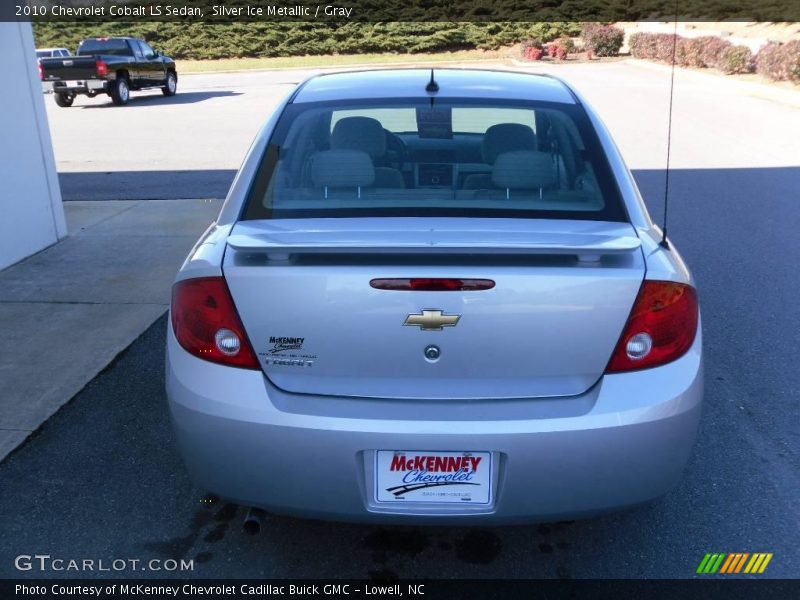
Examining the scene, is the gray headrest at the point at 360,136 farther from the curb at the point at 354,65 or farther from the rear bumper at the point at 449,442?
the curb at the point at 354,65

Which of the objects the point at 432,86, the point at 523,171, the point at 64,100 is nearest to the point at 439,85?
the point at 432,86

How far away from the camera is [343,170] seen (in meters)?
2.96

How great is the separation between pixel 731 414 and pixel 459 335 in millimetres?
2190

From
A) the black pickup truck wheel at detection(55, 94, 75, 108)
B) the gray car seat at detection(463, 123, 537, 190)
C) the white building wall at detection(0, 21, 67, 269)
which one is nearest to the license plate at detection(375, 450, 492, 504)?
the gray car seat at detection(463, 123, 537, 190)

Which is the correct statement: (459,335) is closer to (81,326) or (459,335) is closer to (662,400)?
(662,400)

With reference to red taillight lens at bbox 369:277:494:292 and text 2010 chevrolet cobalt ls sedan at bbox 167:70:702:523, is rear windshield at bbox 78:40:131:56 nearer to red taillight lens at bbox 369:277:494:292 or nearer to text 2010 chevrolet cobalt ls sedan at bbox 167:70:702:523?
text 2010 chevrolet cobalt ls sedan at bbox 167:70:702:523

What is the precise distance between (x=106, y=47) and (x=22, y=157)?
61.2 feet

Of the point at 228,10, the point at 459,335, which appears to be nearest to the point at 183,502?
the point at 459,335

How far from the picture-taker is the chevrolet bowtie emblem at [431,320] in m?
2.29

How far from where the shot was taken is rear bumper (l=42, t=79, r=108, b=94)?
20.7m

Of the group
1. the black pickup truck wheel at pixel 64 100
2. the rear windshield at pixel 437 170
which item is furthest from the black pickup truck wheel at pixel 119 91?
the rear windshield at pixel 437 170

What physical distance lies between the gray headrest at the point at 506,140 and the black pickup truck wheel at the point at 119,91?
20.6 meters

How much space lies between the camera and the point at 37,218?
22.3 ft

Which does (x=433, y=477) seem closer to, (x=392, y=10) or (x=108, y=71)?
(x=108, y=71)
